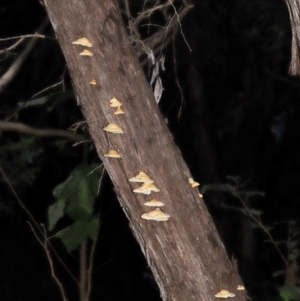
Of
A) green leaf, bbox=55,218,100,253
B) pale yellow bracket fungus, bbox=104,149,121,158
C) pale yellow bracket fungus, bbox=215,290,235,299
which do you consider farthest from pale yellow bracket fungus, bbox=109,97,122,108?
green leaf, bbox=55,218,100,253

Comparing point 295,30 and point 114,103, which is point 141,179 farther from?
point 295,30

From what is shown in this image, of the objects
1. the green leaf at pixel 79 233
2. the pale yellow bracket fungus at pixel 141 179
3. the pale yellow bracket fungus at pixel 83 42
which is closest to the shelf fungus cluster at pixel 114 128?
the pale yellow bracket fungus at pixel 141 179

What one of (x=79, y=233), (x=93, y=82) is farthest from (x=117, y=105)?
(x=79, y=233)

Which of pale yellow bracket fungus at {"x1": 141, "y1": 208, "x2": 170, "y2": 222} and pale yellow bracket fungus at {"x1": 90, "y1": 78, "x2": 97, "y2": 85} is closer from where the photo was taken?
pale yellow bracket fungus at {"x1": 141, "y1": 208, "x2": 170, "y2": 222}

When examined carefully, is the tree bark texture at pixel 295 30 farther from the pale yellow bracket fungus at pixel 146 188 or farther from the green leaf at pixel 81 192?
the green leaf at pixel 81 192

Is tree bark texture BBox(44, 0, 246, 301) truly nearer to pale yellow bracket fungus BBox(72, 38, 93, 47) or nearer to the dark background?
pale yellow bracket fungus BBox(72, 38, 93, 47)

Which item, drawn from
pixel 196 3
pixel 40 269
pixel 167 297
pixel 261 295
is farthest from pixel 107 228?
pixel 167 297
